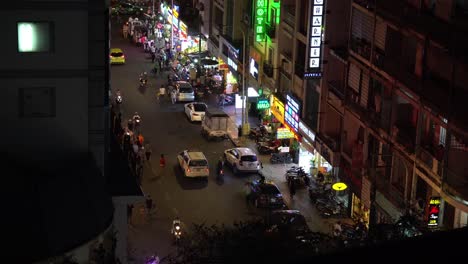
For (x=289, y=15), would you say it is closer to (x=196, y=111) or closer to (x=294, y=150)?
(x=294, y=150)

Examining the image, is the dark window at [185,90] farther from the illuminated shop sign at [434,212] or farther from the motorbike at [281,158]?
the illuminated shop sign at [434,212]

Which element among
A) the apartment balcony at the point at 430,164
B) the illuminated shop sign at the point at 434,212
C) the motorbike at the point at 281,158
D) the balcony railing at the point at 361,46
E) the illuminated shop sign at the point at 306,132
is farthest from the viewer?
the motorbike at the point at 281,158

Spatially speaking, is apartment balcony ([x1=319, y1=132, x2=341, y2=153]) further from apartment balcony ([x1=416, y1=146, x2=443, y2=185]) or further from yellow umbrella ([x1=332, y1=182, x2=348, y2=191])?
apartment balcony ([x1=416, y1=146, x2=443, y2=185])

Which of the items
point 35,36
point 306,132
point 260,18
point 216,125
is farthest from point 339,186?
point 35,36

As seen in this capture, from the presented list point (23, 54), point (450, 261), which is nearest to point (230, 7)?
point (23, 54)

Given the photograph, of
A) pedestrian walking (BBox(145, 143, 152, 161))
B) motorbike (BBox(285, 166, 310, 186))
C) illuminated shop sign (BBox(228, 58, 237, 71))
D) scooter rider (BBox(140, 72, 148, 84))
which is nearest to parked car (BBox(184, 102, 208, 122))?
illuminated shop sign (BBox(228, 58, 237, 71))

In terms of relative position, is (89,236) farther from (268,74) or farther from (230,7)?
(230,7)

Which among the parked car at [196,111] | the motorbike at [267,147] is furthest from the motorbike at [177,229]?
→ the parked car at [196,111]
